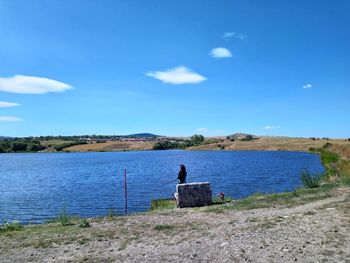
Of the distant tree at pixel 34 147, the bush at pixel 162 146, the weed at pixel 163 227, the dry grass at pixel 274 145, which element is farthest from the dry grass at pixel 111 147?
the weed at pixel 163 227

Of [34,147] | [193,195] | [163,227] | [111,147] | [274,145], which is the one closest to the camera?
[163,227]

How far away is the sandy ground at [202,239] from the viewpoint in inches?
348

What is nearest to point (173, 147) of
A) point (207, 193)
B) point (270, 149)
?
point (270, 149)

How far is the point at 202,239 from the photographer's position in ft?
33.9

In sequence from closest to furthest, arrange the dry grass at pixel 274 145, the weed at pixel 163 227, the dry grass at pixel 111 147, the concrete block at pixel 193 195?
the weed at pixel 163 227 → the concrete block at pixel 193 195 → the dry grass at pixel 274 145 → the dry grass at pixel 111 147

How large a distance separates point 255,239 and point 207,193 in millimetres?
8253

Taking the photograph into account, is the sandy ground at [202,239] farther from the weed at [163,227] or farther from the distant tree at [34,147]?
the distant tree at [34,147]

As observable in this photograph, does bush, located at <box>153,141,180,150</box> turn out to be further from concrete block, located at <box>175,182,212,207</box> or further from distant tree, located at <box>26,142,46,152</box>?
concrete block, located at <box>175,182,212,207</box>

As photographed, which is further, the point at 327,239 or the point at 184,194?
the point at 184,194

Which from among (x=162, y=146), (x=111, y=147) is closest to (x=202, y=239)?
(x=111, y=147)

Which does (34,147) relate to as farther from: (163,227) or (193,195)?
(163,227)

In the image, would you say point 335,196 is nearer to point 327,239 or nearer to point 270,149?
point 327,239

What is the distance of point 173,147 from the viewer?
19988 cm

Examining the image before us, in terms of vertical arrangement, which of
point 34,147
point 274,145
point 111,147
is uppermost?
point 34,147
